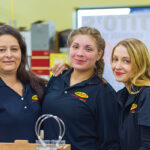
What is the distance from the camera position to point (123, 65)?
1.38m

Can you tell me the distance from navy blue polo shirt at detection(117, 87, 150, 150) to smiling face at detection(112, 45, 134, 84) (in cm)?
12

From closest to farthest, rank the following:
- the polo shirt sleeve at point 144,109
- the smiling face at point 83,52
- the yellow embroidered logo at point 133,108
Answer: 1. the polo shirt sleeve at point 144,109
2. the yellow embroidered logo at point 133,108
3. the smiling face at point 83,52

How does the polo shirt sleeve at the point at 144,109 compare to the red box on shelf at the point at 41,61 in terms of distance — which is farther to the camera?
the red box on shelf at the point at 41,61

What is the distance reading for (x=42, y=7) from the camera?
449 centimetres

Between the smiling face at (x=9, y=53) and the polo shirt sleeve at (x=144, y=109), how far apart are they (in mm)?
856

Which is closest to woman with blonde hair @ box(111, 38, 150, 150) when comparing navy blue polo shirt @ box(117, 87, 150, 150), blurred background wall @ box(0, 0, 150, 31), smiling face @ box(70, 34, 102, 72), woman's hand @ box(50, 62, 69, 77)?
navy blue polo shirt @ box(117, 87, 150, 150)

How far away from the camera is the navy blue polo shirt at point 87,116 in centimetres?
139

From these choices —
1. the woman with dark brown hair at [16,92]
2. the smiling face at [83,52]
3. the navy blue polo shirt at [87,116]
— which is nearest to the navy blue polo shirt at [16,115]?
the woman with dark brown hair at [16,92]

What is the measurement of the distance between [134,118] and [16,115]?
28.1 inches

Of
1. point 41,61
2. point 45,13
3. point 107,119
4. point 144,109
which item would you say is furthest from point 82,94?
point 45,13

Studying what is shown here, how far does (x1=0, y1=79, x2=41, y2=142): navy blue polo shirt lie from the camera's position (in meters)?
1.37

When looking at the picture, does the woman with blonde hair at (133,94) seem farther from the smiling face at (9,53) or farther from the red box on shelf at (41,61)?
the red box on shelf at (41,61)

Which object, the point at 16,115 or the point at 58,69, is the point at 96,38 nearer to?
the point at 58,69

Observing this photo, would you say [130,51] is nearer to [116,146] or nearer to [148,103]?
[148,103]
